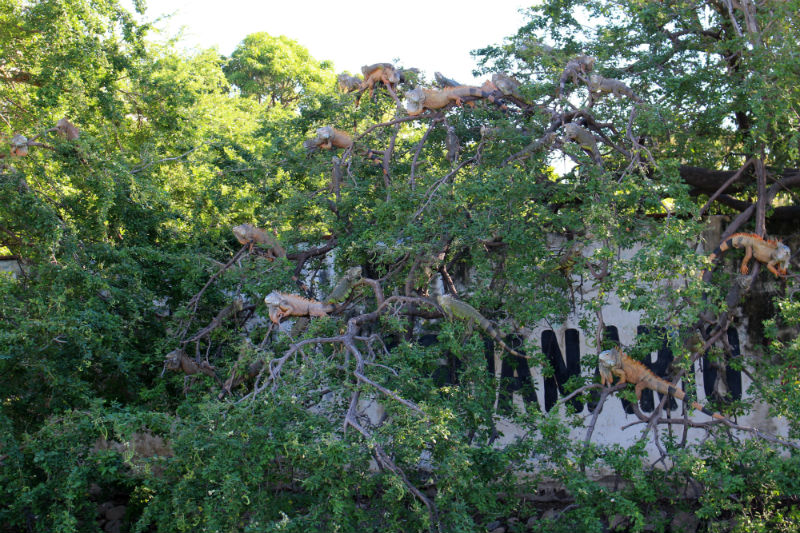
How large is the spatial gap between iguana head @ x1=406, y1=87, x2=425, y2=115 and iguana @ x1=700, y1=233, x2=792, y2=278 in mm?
2384

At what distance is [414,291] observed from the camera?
5.63m

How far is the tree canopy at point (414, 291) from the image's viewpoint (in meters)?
4.37

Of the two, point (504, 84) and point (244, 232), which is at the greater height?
point (504, 84)

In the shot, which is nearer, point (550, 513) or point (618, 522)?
point (618, 522)

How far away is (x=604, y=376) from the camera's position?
15.3 ft

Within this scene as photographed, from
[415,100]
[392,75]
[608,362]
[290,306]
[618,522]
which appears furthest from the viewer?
[392,75]

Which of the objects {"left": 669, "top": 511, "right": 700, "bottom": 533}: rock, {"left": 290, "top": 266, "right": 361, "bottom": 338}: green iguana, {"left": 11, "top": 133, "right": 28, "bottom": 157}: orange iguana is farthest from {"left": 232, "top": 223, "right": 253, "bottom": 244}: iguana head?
{"left": 669, "top": 511, "right": 700, "bottom": 533}: rock

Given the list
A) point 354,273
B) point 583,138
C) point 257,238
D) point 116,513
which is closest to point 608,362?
point 583,138

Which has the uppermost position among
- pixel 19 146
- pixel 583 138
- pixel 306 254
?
pixel 19 146

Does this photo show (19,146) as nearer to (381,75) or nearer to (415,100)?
(381,75)

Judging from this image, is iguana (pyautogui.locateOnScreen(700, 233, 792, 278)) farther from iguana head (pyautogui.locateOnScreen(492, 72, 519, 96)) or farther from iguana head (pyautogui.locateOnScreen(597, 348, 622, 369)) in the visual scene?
iguana head (pyautogui.locateOnScreen(492, 72, 519, 96))

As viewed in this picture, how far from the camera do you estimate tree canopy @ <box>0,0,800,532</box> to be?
14.3 feet

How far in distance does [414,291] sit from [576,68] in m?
2.14

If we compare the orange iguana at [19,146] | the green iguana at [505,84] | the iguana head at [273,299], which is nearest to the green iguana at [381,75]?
the green iguana at [505,84]
